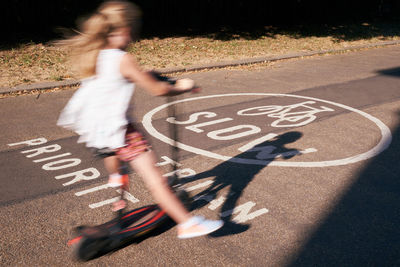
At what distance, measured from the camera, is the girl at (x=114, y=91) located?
267 centimetres

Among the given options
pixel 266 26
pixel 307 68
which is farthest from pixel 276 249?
pixel 266 26

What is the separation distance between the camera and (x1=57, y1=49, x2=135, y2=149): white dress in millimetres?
2717

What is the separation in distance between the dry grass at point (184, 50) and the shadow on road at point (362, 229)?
275 inches

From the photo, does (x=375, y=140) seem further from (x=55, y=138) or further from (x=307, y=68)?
(x=307, y=68)

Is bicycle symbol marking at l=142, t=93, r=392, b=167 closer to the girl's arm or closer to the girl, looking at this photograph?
the girl

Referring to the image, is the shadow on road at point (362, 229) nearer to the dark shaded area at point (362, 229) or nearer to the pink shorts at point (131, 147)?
the dark shaded area at point (362, 229)

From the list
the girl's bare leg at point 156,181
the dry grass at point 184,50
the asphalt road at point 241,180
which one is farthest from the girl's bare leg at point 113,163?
the dry grass at point 184,50

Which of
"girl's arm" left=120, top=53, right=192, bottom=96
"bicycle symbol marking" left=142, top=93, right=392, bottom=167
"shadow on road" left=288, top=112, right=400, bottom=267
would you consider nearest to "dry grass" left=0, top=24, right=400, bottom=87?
"bicycle symbol marking" left=142, top=93, right=392, bottom=167

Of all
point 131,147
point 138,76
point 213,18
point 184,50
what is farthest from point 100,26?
point 213,18

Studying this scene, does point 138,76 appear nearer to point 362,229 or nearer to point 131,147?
point 131,147

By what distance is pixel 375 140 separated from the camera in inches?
217

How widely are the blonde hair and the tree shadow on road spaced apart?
67.7 inches

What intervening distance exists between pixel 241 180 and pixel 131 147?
1.75 metres

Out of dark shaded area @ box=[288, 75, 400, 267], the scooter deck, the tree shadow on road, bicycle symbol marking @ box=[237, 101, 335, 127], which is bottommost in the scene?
dark shaded area @ box=[288, 75, 400, 267]
